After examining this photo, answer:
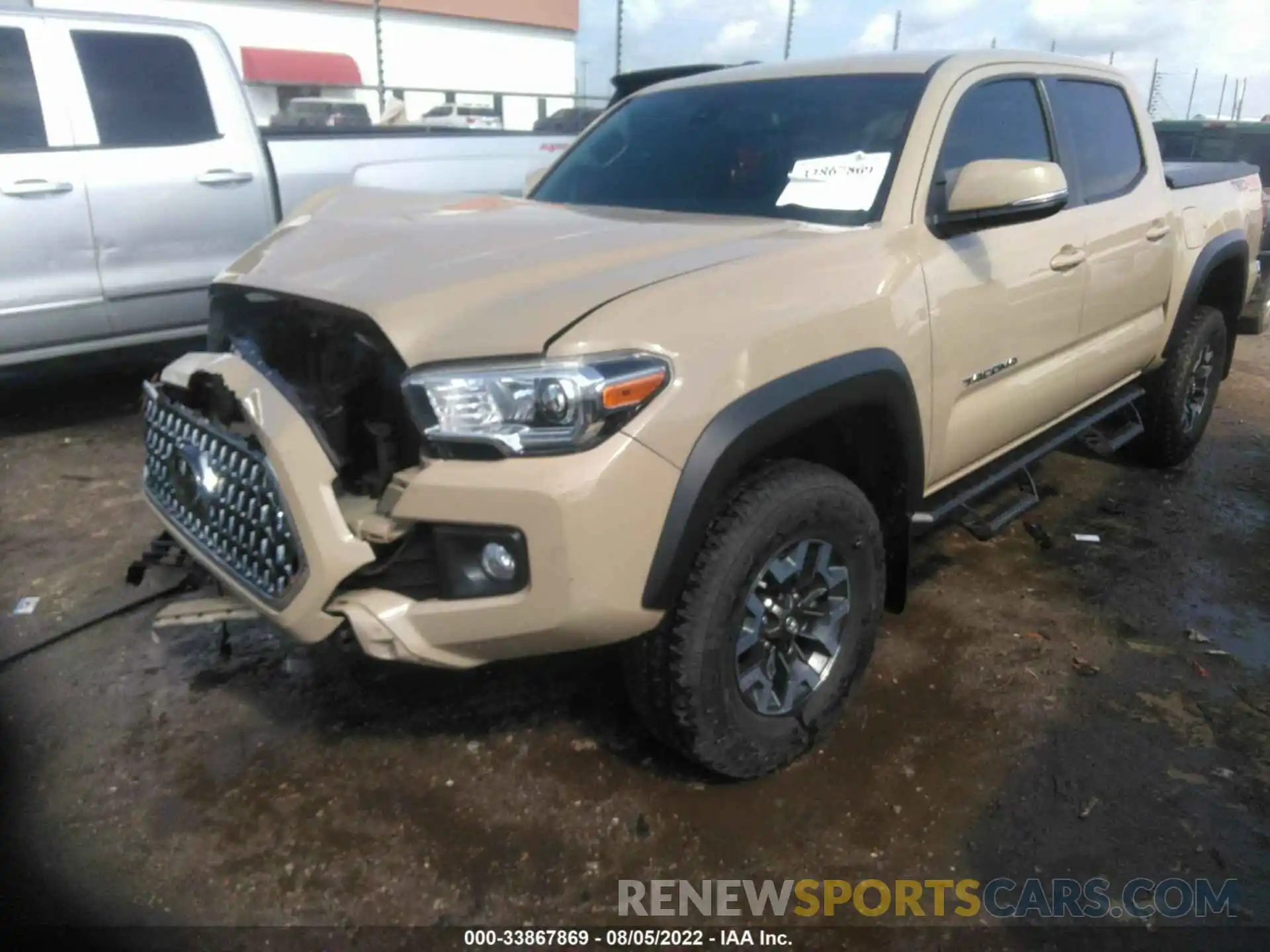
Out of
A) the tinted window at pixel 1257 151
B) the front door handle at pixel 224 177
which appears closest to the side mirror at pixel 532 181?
the front door handle at pixel 224 177

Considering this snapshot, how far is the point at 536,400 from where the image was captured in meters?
1.94

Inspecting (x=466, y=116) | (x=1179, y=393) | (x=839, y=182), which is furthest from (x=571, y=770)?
(x=466, y=116)

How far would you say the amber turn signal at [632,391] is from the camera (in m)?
1.94

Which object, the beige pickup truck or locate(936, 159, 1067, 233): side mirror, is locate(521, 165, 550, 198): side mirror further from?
locate(936, 159, 1067, 233): side mirror

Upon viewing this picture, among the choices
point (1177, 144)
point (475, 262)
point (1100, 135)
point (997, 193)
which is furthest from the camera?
point (1177, 144)

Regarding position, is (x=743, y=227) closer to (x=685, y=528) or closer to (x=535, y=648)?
(x=685, y=528)

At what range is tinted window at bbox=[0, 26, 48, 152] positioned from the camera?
14.9 feet

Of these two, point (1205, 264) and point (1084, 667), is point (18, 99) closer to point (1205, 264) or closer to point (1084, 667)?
point (1084, 667)

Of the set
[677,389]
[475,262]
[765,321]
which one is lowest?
[677,389]

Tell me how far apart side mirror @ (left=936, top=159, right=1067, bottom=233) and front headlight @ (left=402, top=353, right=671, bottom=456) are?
3.91 ft

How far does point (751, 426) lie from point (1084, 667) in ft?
5.48

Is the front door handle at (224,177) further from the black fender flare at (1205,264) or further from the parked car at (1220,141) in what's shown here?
the parked car at (1220,141)

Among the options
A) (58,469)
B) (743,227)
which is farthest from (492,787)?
Result: (58,469)

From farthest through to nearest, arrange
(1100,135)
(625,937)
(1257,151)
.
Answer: (1257,151) < (1100,135) < (625,937)
